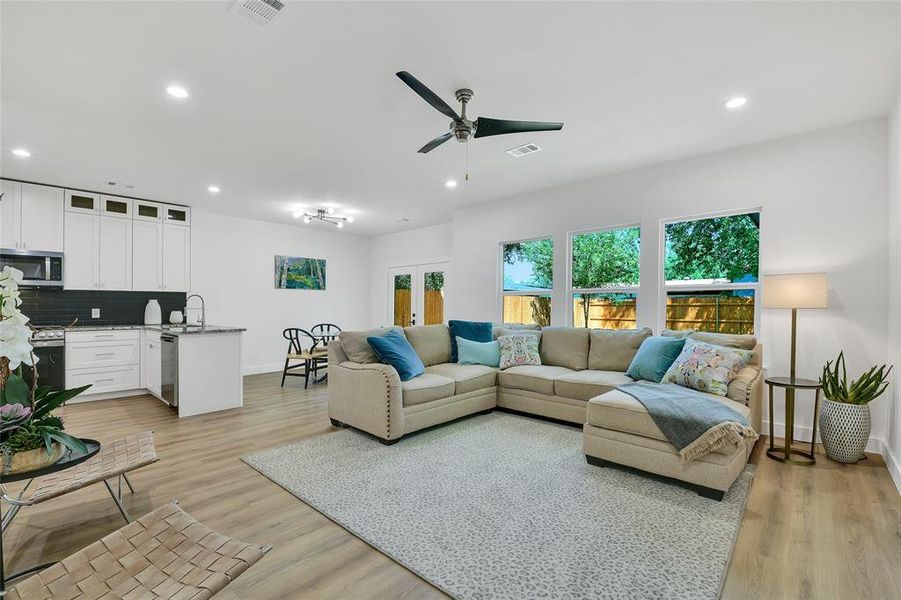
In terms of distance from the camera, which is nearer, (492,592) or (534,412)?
(492,592)

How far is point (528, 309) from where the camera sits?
18.8 feet

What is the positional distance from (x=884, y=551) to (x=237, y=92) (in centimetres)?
464

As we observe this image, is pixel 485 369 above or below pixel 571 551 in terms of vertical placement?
above

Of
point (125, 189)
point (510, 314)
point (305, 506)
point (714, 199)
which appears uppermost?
point (125, 189)

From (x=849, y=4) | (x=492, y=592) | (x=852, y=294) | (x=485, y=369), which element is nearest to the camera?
(x=492, y=592)

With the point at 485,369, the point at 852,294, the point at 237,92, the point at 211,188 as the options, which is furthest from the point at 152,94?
the point at 852,294

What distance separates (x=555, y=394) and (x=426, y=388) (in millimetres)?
1312

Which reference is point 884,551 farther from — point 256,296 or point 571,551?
point 256,296

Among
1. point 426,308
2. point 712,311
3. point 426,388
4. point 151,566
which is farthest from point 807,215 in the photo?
point 426,308

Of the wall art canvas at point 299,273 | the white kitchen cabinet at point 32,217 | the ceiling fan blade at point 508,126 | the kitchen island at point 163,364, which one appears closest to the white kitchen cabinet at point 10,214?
the white kitchen cabinet at point 32,217

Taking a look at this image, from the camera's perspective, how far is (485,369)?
4410mm

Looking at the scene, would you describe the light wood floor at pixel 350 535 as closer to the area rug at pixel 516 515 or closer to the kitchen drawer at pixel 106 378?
the area rug at pixel 516 515

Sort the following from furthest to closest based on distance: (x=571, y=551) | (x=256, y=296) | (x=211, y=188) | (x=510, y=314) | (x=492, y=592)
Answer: (x=256, y=296) < (x=510, y=314) < (x=211, y=188) < (x=571, y=551) < (x=492, y=592)

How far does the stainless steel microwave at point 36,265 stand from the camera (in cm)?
482
